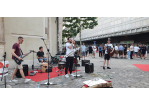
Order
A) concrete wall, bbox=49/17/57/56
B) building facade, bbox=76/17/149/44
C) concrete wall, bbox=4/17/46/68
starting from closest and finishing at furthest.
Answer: concrete wall, bbox=4/17/46/68 → concrete wall, bbox=49/17/57/56 → building facade, bbox=76/17/149/44

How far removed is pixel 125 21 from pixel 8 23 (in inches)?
1043

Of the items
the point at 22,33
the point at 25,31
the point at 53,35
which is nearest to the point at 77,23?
the point at 53,35

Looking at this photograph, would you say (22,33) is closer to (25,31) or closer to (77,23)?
(25,31)

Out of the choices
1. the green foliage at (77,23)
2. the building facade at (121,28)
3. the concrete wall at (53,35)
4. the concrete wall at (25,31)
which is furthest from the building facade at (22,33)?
the building facade at (121,28)

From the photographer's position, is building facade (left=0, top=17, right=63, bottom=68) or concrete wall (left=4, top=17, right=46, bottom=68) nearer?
building facade (left=0, top=17, right=63, bottom=68)

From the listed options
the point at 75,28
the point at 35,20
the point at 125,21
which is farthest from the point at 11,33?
the point at 125,21

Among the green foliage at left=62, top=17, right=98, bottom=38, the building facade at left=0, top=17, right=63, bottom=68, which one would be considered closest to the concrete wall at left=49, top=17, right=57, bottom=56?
the building facade at left=0, top=17, right=63, bottom=68

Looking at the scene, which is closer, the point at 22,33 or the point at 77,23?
the point at 22,33

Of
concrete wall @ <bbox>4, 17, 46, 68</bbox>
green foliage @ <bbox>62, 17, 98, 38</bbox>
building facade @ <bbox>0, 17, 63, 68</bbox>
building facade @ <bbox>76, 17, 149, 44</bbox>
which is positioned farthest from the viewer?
building facade @ <bbox>76, 17, 149, 44</bbox>

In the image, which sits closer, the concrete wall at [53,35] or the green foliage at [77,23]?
the concrete wall at [53,35]

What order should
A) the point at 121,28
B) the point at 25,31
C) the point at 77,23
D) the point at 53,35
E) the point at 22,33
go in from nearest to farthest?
the point at 22,33 → the point at 25,31 → the point at 53,35 → the point at 77,23 → the point at 121,28

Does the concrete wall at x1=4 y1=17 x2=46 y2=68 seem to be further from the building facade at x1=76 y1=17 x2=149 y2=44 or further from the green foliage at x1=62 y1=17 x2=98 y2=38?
the building facade at x1=76 y1=17 x2=149 y2=44

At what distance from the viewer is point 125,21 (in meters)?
27.2

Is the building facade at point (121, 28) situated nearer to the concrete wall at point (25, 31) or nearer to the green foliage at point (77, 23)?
the green foliage at point (77, 23)
